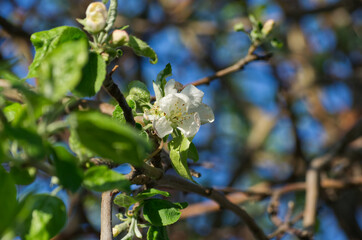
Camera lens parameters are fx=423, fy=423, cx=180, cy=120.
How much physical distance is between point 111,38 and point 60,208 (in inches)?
10.2

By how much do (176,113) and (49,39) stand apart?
26 centimetres

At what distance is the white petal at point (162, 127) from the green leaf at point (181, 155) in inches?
1.0

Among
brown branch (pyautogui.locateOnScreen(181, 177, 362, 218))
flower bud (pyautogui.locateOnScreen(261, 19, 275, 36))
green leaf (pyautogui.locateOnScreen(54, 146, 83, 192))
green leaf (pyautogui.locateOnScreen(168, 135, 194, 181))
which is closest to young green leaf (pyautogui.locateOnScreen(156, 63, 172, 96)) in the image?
green leaf (pyautogui.locateOnScreen(168, 135, 194, 181))

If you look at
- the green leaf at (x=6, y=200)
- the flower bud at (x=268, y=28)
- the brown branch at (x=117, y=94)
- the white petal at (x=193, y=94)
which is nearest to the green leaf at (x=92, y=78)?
the brown branch at (x=117, y=94)

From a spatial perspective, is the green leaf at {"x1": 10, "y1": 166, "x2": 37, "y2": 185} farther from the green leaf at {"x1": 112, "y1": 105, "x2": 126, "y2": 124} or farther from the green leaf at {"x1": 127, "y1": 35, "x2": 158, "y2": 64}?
the green leaf at {"x1": 127, "y1": 35, "x2": 158, "y2": 64}

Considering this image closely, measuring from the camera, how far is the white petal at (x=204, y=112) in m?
0.79

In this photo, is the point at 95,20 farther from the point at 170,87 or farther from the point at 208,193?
the point at 208,193

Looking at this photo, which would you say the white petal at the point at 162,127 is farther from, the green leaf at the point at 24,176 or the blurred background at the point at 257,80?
the blurred background at the point at 257,80

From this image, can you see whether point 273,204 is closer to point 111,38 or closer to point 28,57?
point 111,38

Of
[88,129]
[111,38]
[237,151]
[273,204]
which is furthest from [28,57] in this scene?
[237,151]

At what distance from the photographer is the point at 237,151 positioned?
341 cm

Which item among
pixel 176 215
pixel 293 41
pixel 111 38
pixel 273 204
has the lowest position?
pixel 176 215

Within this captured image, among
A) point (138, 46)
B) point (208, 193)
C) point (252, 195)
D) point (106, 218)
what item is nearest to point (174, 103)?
point (138, 46)

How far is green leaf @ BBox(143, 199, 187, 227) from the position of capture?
28.1 inches
